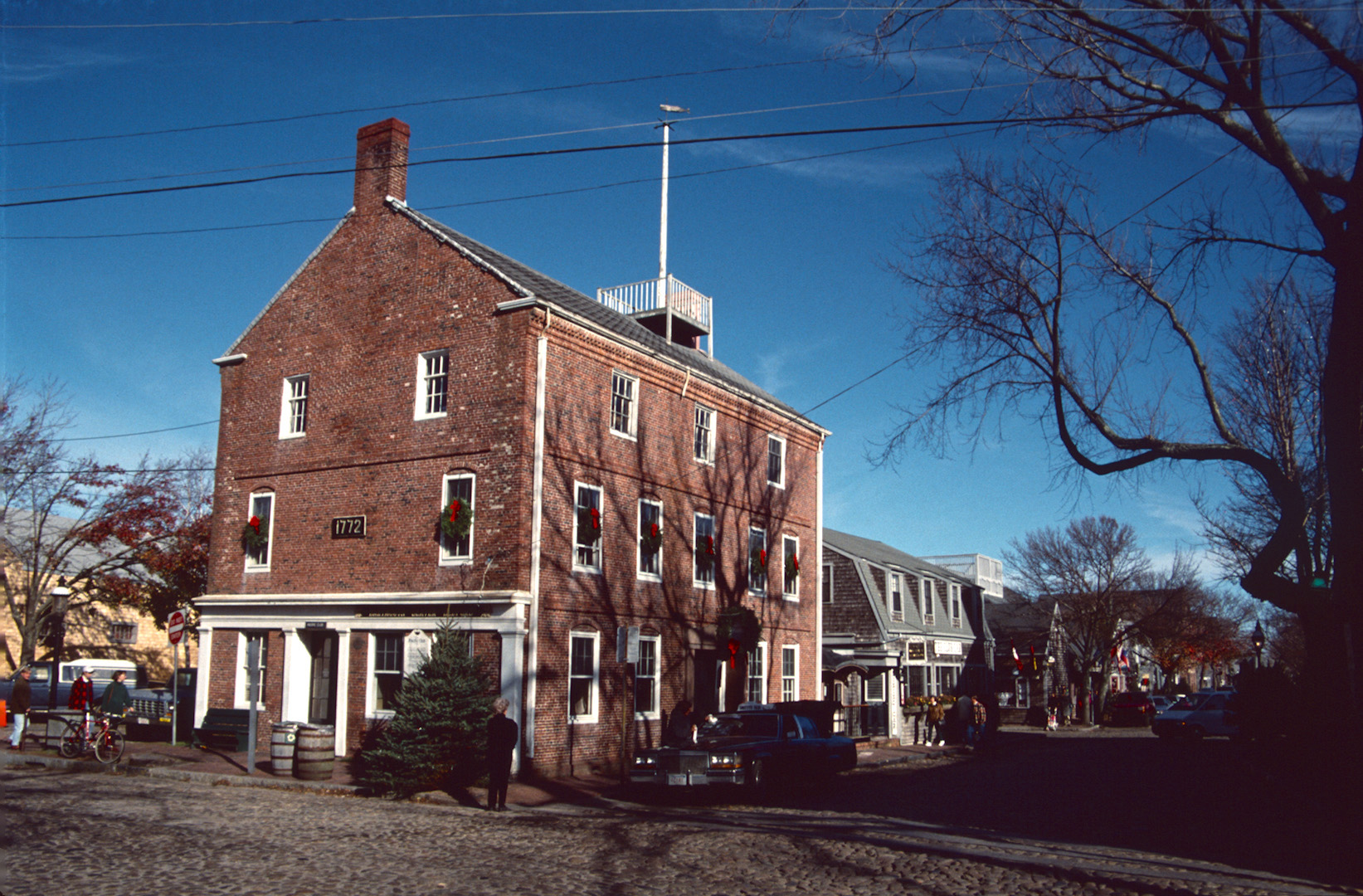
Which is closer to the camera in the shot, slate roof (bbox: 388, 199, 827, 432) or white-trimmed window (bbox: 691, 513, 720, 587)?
slate roof (bbox: 388, 199, 827, 432)

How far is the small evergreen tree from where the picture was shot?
17.6 metres

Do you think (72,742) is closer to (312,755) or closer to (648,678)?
(312,755)

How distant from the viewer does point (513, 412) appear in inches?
840

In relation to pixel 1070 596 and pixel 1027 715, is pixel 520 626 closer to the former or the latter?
pixel 1027 715

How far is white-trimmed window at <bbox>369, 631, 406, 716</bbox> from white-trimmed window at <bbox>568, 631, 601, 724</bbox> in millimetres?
3534

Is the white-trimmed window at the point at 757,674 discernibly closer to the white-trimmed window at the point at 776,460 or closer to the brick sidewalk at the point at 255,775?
the white-trimmed window at the point at 776,460

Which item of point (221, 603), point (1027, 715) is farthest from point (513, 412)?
point (1027, 715)

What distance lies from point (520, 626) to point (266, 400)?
398 inches

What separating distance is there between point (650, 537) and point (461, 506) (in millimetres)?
5046

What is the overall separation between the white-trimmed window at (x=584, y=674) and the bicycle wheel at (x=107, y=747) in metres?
8.82

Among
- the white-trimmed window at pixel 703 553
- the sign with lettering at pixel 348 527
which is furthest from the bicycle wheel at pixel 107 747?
the white-trimmed window at pixel 703 553

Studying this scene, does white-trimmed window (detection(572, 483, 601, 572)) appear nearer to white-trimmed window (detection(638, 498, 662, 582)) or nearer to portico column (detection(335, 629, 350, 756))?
white-trimmed window (detection(638, 498, 662, 582))

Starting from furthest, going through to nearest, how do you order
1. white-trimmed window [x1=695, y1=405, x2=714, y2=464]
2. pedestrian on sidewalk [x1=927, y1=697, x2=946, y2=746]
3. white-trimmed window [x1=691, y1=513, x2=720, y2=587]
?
pedestrian on sidewalk [x1=927, y1=697, x2=946, y2=746] < white-trimmed window [x1=695, y1=405, x2=714, y2=464] < white-trimmed window [x1=691, y1=513, x2=720, y2=587]

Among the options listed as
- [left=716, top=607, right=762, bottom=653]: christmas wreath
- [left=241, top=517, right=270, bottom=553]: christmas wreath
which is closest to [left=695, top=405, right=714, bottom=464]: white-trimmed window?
[left=716, top=607, right=762, bottom=653]: christmas wreath
